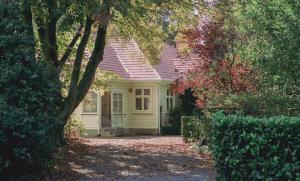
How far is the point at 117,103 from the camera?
30.9m

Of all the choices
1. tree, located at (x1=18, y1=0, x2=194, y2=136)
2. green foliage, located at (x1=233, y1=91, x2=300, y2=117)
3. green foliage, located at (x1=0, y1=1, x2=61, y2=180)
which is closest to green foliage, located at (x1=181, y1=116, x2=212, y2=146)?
green foliage, located at (x1=233, y1=91, x2=300, y2=117)

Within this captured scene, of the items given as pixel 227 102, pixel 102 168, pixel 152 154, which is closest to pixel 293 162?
pixel 102 168

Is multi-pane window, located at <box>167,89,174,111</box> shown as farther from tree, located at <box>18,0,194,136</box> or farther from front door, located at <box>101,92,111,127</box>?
tree, located at <box>18,0,194,136</box>

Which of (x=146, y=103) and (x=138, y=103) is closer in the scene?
(x=146, y=103)

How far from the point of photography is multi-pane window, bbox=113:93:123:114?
30547 millimetres

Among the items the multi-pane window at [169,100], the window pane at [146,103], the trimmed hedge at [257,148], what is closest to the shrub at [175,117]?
the multi-pane window at [169,100]

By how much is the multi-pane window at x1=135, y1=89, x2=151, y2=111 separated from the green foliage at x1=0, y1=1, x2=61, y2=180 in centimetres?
1912

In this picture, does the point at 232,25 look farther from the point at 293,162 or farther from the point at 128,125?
the point at 128,125

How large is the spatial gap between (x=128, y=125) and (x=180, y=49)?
1143cm

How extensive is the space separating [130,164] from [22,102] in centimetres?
510

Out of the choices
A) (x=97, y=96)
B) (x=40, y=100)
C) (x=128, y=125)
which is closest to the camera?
(x=40, y=100)

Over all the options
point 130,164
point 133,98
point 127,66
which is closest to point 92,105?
point 133,98

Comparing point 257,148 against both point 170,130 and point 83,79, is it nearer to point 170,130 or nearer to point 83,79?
point 83,79

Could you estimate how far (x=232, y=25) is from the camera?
707 inches
